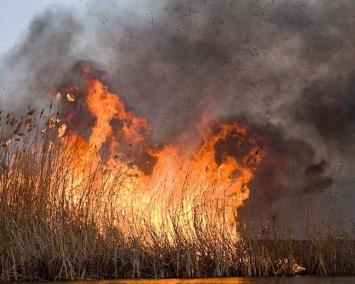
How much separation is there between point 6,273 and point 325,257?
553 centimetres

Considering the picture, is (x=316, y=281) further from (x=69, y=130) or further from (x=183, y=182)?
(x=69, y=130)

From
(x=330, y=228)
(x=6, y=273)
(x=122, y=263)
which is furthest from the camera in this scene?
(x=330, y=228)

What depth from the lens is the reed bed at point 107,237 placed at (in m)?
11.0

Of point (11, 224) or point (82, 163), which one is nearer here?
point (11, 224)

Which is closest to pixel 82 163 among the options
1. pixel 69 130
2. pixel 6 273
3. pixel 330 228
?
pixel 69 130

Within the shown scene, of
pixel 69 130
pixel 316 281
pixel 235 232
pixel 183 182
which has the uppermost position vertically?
pixel 69 130

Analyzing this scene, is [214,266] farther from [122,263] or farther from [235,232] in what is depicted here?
[122,263]

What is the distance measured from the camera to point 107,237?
1145 centimetres

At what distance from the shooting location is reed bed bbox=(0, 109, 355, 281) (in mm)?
11008

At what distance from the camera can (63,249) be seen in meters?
10.9

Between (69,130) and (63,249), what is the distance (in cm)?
267

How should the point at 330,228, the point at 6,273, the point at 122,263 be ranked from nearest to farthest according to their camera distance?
the point at 6,273, the point at 122,263, the point at 330,228

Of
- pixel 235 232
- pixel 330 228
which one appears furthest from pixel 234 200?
pixel 330 228

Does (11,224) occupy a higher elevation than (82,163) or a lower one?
lower
